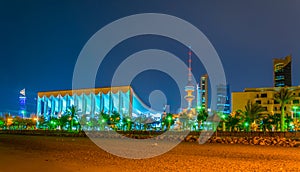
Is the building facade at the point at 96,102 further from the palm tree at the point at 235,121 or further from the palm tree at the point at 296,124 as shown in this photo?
the palm tree at the point at 296,124

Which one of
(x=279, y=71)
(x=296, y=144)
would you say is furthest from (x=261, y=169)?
(x=279, y=71)

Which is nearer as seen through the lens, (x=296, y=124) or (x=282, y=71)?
(x=296, y=124)

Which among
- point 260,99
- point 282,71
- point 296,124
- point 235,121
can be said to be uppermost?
point 282,71

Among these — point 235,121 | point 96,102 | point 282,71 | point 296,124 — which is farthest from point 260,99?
point 282,71

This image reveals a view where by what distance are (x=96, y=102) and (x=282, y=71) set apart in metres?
84.3

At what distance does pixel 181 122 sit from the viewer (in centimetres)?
10388

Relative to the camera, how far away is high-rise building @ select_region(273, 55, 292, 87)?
158 metres

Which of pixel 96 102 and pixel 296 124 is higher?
pixel 96 102

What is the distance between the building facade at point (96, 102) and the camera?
125062mm

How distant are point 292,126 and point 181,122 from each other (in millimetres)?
35784

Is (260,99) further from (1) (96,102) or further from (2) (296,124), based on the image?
(1) (96,102)

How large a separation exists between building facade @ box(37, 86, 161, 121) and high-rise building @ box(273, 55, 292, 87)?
5700 cm

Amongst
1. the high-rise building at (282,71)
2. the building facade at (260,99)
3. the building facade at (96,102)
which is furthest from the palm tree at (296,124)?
the high-rise building at (282,71)

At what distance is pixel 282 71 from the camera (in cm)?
16550
